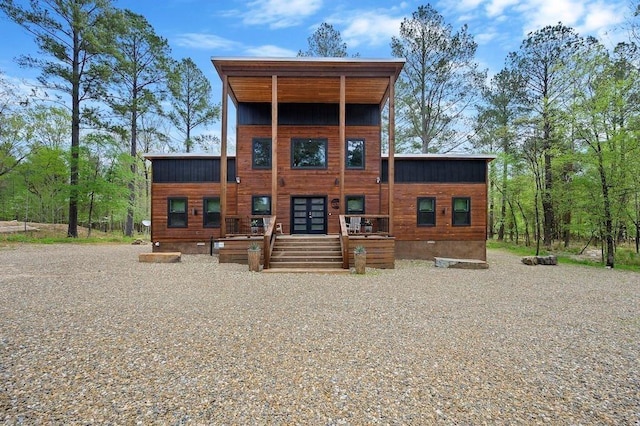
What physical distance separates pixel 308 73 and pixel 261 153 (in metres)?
4.02

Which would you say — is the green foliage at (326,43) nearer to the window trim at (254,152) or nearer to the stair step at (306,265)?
the window trim at (254,152)

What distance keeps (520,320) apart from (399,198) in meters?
9.02

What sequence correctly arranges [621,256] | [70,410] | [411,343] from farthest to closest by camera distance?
1. [621,256]
2. [411,343]
3. [70,410]

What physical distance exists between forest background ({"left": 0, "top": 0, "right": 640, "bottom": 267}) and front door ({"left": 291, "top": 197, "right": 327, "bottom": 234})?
33.0 ft

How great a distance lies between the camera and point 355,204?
14211 millimetres

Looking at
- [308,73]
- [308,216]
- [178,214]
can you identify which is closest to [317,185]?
[308,216]

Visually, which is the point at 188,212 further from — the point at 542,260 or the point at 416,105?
the point at 416,105

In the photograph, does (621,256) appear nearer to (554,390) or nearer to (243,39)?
(554,390)

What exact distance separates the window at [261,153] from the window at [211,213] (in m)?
2.28

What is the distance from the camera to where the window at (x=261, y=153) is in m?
14.1

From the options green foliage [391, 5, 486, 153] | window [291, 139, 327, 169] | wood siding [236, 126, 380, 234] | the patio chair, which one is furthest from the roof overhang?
green foliage [391, 5, 486, 153]

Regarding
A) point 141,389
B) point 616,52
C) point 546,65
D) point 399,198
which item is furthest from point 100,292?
point 546,65

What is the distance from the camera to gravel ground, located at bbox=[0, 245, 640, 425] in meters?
2.74

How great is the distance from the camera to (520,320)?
5.40 meters
